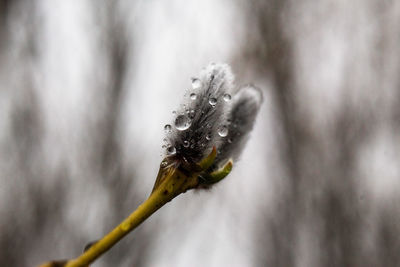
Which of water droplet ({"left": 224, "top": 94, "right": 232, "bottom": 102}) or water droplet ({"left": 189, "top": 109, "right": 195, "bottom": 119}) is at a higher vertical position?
→ water droplet ({"left": 224, "top": 94, "right": 232, "bottom": 102})

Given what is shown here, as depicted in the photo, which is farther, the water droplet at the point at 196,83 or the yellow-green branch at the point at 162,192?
the water droplet at the point at 196,83

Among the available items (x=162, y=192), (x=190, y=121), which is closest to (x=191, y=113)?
(x=190, y=121)

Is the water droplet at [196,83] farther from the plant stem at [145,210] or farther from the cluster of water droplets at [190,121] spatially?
the plant stem at [145,210]

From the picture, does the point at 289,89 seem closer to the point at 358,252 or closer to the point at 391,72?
the point at 391,72

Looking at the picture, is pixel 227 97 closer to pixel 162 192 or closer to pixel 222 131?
pixel 222 131

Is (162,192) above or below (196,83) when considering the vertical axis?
below

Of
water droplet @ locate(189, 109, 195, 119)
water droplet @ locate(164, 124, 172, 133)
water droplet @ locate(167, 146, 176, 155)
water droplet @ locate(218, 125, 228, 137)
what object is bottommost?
water droplet @ locate(167, 146, 176, 155)

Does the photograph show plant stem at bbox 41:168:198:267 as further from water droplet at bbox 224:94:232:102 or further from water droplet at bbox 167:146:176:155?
water droplet at bbox 224:94:232:102

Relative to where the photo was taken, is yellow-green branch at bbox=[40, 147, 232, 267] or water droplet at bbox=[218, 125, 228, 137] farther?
water droplet at bbox=[218, 125, 228, 137]

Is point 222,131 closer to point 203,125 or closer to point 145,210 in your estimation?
point 203,125

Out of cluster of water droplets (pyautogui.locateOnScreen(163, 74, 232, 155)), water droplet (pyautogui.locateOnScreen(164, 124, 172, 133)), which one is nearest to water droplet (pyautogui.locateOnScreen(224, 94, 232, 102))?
cluster of water droplets (pyautogui.locateOnScreen(163, 74, 232, 155))

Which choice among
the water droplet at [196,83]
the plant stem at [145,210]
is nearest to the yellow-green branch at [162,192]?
the plant stem at [145,210]
